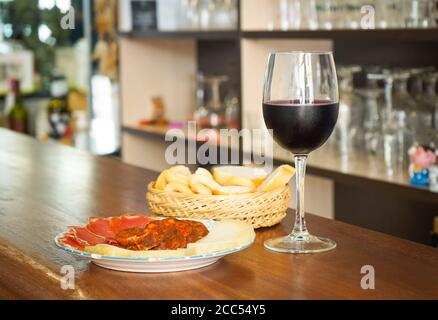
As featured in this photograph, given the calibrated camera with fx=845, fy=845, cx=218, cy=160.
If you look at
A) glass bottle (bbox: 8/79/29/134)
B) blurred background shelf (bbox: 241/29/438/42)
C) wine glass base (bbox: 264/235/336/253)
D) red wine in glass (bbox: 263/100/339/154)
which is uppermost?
blurred background shelf (bbox: 241/29/438/42)

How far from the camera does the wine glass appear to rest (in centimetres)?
103

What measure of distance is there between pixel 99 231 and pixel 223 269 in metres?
0.17

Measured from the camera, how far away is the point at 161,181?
1184mm

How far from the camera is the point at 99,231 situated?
1049mm

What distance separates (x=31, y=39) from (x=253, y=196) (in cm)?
397

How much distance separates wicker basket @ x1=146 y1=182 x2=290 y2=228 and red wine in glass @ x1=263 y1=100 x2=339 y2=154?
0.11 m

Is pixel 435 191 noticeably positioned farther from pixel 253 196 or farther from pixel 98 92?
pixel 98 92
